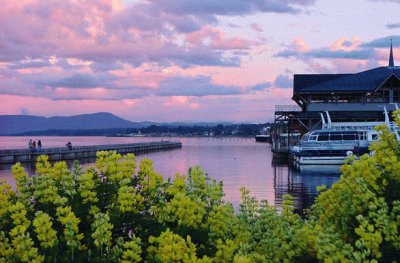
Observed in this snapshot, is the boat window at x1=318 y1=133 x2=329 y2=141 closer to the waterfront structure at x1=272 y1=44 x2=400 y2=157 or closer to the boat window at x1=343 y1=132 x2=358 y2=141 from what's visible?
the boat window at x1=343 y1=132 x2=358 y2=141

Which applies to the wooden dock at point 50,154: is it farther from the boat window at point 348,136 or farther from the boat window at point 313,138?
the boat window at point 348,136

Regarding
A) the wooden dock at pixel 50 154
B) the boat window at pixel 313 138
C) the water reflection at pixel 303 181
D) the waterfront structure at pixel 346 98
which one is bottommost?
the water reflection at pixel 303 181

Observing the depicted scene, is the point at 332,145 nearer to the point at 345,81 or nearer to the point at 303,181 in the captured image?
the point at 303,181

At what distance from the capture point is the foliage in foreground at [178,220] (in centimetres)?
453

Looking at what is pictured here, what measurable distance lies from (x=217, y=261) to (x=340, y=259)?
1.28 metres

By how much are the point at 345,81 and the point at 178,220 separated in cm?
6353

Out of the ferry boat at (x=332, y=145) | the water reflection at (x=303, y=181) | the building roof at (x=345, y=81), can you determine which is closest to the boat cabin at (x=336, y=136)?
the ferry boat at (x=332, y=145)

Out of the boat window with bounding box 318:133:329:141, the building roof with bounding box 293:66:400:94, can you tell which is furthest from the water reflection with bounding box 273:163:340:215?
the building roof with bounding box 293:66:400:94

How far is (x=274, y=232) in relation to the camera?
16.8 ft

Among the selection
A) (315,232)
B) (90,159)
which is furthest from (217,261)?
(90,159)

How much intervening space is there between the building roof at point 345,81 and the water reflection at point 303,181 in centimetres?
1737

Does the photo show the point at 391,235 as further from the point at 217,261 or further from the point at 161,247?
the point at 161,247

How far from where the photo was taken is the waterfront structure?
6072 cm

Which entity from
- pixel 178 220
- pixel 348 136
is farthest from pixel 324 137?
pixel 178 220
